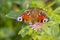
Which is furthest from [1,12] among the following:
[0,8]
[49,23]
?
[49,23]

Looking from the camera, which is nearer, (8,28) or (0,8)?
(0,8)

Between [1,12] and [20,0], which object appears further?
[20,0]

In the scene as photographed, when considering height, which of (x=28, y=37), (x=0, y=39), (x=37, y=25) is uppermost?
(x=37, y=25)

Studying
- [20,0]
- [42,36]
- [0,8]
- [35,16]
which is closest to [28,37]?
[42,36]

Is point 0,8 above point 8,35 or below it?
above

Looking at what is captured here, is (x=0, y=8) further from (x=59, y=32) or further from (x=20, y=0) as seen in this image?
(x=59, y=32)

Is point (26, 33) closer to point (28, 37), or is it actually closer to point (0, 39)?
point (28, 37)

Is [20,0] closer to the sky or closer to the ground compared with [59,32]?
closer to the sky

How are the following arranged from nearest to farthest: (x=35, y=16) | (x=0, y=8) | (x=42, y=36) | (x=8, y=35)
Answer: (x=35, y=16) → (x=42, y=36) → (x=0, y=8) → (x=8, y=35)

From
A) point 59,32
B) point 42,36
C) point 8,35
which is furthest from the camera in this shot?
point 8,35
